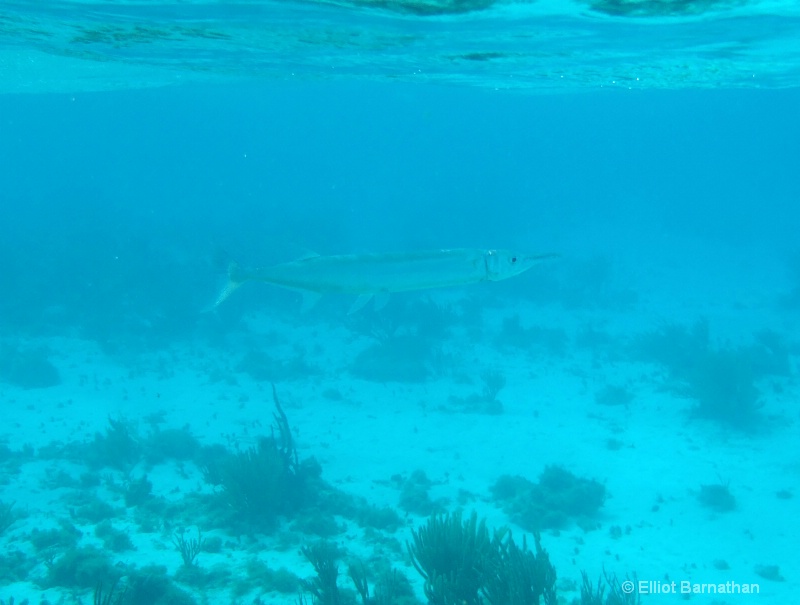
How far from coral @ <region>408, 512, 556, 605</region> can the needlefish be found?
2.83 m

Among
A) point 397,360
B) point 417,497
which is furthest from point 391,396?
point 417,497

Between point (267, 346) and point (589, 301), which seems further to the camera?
point (589, 301)

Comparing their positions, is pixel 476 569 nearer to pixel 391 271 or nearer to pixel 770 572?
pixel 391 271

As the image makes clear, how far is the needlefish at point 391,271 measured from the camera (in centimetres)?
622

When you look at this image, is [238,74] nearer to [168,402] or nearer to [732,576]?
[168,402]

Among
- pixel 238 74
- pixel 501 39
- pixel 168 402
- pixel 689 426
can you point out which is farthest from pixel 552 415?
pixel 238 74

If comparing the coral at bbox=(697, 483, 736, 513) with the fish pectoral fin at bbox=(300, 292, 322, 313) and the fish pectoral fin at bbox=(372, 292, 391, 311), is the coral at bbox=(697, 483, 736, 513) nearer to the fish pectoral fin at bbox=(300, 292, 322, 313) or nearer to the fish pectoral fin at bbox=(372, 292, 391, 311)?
the fish pectoral fin at bbox=(372, 292, 391, 311)

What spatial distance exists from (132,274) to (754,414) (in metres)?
22.6

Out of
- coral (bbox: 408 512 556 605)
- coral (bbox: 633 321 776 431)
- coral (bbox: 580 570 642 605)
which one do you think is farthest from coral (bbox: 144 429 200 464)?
coral (bbox: 633 321 776 431)

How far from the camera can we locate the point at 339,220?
33.7 meters

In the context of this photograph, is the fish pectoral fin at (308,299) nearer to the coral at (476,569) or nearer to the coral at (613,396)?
the coral at (476,569)

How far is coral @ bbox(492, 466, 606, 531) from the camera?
29.4 feet

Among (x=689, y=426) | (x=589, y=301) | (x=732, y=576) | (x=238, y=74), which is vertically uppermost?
(x=238, y=74)

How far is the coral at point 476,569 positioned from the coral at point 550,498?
2.59 meters
